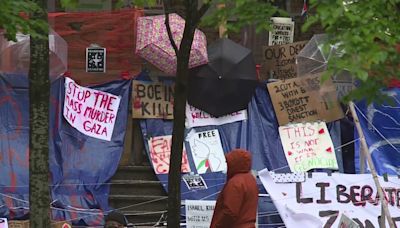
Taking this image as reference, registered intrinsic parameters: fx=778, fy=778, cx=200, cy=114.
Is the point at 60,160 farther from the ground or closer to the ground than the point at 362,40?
closer to the ground

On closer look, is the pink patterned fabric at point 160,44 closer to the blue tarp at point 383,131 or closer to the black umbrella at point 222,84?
the black umbrella at point 222,84

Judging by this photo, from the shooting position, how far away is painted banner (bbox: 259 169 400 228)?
1009 cm

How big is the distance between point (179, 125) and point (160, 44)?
3.33 m

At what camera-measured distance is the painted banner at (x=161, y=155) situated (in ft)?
34.8

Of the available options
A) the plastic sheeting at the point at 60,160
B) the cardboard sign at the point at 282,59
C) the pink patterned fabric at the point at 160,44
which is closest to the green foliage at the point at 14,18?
the pink patterned fabric at the point at 160,44

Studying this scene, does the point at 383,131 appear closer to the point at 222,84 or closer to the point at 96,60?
the point at 222,84

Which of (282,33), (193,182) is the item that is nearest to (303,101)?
(282,33)

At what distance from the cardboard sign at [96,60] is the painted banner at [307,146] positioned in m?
2.66

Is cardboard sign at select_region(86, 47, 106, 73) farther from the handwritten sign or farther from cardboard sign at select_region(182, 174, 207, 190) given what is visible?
cardboard sign at select_region(182, 174, 207, 190)

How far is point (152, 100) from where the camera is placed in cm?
1084

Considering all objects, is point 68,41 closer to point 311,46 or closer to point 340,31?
point 311,46

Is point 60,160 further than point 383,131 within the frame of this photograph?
No

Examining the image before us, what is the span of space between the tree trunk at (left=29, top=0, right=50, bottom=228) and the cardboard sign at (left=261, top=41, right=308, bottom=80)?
4.67m

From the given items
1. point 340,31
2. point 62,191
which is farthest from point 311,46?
point 340,31
